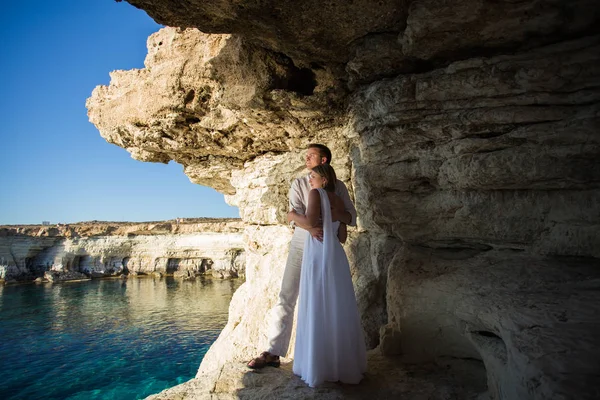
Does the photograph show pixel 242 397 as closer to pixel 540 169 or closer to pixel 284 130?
pixel 540 169

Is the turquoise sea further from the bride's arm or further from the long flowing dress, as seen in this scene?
the bride's arm

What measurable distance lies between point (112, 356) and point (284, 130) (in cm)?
1086

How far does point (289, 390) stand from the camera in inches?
104

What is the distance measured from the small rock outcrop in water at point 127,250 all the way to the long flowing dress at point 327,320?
29796 mm

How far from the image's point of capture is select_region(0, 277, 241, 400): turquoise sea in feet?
30.0

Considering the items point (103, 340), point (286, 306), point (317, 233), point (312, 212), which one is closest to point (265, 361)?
point (286, 306)

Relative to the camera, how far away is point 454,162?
321cm

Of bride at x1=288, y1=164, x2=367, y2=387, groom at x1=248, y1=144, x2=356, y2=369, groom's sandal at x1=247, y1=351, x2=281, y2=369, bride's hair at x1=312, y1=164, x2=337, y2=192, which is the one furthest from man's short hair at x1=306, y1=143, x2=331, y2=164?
groom's sandal at x1=247, y1=351, x2=281, y2=369

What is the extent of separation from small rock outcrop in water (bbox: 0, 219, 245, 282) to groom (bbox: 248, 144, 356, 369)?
29311mm

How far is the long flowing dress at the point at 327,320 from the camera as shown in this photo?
2643 millimetres

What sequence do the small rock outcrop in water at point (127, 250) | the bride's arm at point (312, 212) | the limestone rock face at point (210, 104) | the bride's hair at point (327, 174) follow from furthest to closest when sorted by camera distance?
1. the small rock outcrop in water at point (127, 250)
2. the limestone rock face at point (210, 104)
3. the bride's hair at point (327, 174)
4. the bride's arm at point (312, 212)

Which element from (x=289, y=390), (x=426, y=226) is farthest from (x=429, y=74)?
(x=289, y=390)

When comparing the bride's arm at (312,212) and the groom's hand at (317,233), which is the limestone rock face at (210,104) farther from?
the groom's hand at (317,233)

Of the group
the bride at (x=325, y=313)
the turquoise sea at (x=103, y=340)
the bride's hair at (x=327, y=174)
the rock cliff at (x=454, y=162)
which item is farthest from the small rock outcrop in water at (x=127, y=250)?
the bride at (x=325, y=313)
